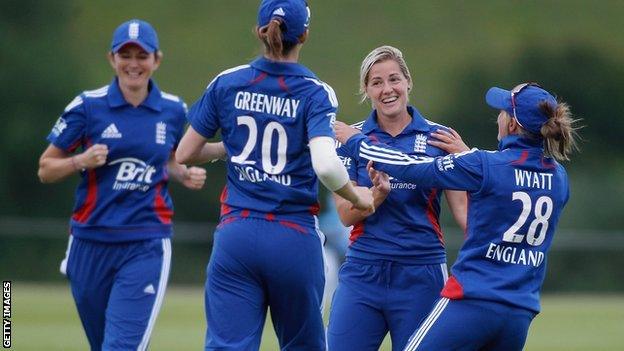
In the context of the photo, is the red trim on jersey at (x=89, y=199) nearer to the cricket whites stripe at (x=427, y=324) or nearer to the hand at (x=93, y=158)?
the hand at (x=93, y=158)

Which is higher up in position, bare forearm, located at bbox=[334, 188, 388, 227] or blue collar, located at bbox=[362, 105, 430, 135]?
blue collar, located at bbox=[362, 105, 430, 135]

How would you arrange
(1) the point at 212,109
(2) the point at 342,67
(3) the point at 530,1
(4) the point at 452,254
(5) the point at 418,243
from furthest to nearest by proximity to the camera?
(3) the point at 530,1
(2) the point at 342,67
(4) the point at 452,254
(5) the point at 418,243
(1) the point at 212,109

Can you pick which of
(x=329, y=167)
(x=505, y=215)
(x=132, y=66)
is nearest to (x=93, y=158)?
(x=132, y=66)

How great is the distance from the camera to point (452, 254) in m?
21.9

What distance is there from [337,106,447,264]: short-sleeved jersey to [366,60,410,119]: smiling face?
5.2 inches

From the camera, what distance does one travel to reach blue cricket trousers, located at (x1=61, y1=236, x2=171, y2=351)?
7.27 metres

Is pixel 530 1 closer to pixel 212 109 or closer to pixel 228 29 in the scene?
pixel 228 29

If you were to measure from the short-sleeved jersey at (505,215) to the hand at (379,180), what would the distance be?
260mm

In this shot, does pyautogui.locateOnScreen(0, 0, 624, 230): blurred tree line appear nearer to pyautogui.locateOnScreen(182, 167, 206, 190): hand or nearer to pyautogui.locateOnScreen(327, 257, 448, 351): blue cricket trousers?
pyautogui.locateOnScreen(182, 167, 206, 190): hand

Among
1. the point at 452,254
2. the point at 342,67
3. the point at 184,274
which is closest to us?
the point at 452,254

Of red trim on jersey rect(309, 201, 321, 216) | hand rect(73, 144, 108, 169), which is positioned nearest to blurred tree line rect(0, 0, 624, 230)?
hand rect(73, 144, 108, 169)

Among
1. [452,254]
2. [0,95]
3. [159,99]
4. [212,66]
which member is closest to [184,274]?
[452,254]

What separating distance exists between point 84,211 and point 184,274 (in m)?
16.1

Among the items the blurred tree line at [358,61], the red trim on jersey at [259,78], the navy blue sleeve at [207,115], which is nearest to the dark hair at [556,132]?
the red trim on jersey at [259,78]
